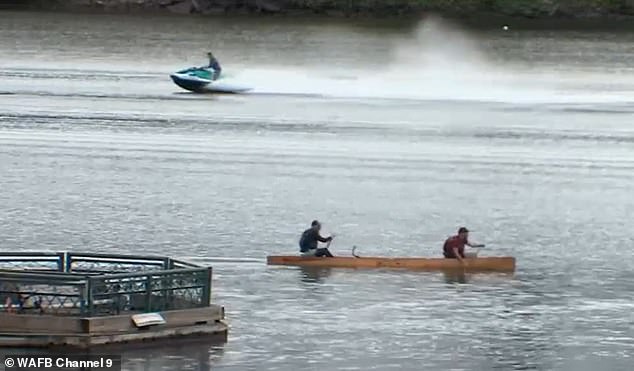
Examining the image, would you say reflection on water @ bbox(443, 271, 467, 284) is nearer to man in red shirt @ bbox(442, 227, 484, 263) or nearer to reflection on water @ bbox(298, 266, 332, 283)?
man in red shirt @ bbox(442, 227, 484, 263)

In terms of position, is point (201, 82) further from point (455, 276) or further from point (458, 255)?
point (455, 276)

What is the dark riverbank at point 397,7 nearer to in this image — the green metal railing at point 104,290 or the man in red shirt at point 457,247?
the man in red shirt at point 457,247

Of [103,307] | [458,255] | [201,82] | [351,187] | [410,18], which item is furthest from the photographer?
[410,18]

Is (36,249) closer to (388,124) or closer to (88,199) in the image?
(88,199)

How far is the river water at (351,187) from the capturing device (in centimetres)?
4103

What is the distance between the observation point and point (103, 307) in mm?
35688

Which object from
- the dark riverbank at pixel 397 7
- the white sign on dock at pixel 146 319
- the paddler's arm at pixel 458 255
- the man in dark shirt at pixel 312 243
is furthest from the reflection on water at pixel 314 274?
the dark riverbank at pixel 397 7

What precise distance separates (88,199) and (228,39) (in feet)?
322

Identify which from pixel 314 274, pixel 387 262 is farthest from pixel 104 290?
pixel 387 262

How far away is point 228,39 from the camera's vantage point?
527ft

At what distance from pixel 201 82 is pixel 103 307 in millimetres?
71194

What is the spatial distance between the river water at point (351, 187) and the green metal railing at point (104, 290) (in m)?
1.10

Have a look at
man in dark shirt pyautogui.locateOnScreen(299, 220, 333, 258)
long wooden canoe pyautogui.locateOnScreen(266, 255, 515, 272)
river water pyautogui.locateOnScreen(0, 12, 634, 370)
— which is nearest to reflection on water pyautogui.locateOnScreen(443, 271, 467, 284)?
river water pyautogui.locateOnScreen(0, 12, 634, 370)

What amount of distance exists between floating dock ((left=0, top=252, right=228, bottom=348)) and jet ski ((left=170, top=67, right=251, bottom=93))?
69.0m
